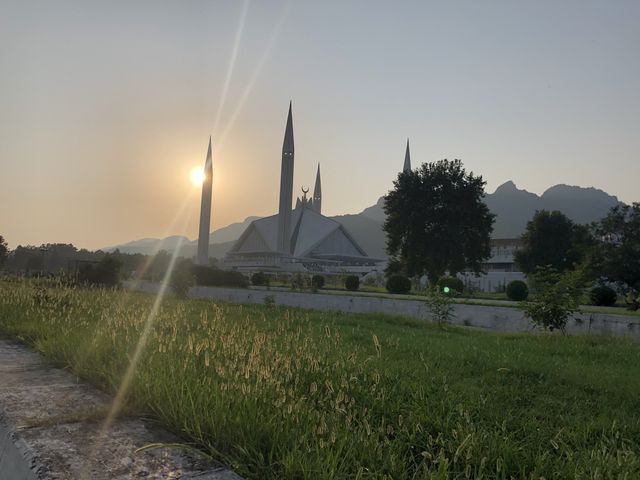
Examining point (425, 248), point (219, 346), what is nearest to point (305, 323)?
point (219, 346)

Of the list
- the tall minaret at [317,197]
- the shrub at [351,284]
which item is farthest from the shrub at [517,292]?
the tall minaret at [317,197]

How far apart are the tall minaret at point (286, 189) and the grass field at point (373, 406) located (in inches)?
2279

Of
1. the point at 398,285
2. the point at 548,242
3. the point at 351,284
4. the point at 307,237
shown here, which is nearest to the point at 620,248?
the point at 398,285

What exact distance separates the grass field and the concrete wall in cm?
778

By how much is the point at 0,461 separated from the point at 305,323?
685cm

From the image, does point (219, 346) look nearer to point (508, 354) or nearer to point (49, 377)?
point (49, 377)

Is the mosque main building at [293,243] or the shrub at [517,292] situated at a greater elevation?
the mosque main building at [293,243]

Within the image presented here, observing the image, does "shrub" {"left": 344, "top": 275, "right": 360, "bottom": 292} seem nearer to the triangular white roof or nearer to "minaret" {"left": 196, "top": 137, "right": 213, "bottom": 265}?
"minaret" {"left": 196, "top": 137, "right": 213, "bottom": 265}

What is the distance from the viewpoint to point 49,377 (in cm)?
365

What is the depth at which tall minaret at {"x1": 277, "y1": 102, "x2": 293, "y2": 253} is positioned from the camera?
63.6m

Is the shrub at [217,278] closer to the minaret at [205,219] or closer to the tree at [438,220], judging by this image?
the tree at [438,220]

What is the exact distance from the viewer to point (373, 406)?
3.27 m

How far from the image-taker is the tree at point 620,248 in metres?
25.2

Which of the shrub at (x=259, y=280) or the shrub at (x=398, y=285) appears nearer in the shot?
the shrub at (x=398, y=285)
